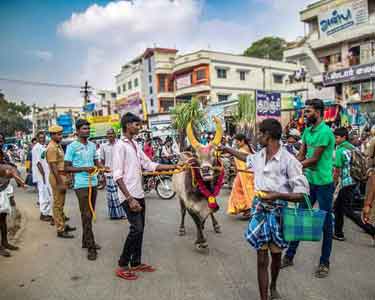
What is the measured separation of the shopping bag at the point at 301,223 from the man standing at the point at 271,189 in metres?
0.08

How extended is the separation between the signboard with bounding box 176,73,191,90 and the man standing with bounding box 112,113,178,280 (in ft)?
100.0

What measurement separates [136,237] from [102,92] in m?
54.3

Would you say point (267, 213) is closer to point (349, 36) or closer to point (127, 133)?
point (127, 133)

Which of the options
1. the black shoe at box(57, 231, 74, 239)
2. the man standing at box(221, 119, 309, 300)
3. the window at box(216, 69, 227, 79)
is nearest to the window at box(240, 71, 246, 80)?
the window at box(216, 69, 227, 79)

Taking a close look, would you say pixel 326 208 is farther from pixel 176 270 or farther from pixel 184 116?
pixel 184 116

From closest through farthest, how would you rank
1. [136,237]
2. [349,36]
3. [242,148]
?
1. [136,237]
2. [242,148]
3. [349,36]

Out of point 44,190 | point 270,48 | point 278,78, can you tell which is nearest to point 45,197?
point 44,190

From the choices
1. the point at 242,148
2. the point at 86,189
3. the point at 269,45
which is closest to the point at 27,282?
the point at 86,189

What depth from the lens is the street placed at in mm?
3734

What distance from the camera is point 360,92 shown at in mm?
17703

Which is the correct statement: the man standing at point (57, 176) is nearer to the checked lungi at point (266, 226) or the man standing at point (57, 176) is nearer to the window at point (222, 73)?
the checked lungi at point (266, 226)

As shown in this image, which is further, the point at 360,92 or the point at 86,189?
the point at 360,92

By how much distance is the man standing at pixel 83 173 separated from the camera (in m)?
4.98

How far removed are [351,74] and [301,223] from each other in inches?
658
